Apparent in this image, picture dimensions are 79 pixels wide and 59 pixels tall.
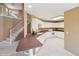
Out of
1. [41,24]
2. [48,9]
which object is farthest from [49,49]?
[48,9]

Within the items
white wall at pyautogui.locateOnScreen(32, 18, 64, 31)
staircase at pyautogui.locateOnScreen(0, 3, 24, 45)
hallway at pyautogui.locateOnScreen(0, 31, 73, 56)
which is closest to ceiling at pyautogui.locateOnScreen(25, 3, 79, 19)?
white wall at pyautogui.locateOnScreen(32, 18, 64, 31)

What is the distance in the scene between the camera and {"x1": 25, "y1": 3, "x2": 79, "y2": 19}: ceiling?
7.22ft

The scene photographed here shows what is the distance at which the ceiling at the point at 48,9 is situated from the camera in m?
2.20

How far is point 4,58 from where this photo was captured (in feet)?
7.16

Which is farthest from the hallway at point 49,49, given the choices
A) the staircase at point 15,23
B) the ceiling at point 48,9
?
the ceiling at point 48,9

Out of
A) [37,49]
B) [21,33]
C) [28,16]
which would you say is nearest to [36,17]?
[28,16]

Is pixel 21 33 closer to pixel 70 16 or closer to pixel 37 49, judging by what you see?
pixel 37 49

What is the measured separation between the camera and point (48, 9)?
→ 224 centimetres

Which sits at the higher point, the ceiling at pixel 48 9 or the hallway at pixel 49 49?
the ceiling at pixel 48 9

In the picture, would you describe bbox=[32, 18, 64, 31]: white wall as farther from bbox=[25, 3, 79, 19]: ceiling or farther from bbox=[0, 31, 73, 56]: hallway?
bbox=[0, 31, 73, 56]: hallway

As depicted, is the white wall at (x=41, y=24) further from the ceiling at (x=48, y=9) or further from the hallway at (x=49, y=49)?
the hallway at (x=49, y=49)

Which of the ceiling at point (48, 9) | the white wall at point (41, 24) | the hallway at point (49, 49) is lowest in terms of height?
the hallway at point (49, 49)

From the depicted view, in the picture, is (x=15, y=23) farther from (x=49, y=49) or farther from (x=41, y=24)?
(x=49, y=49)

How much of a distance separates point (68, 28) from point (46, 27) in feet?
1.49
